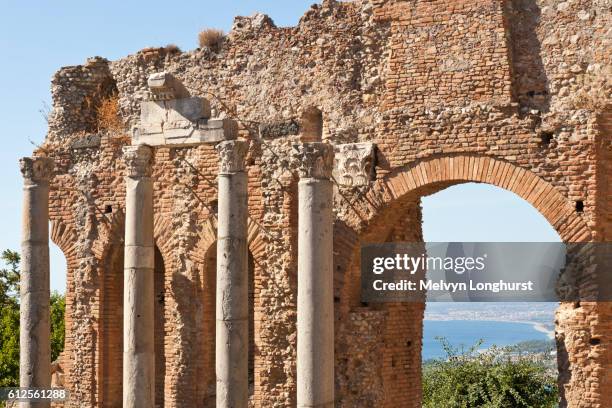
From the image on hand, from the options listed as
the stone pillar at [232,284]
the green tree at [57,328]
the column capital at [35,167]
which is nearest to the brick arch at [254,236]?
the stone pillar at [232,284]

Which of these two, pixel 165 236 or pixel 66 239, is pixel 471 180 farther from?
pixel 66 239

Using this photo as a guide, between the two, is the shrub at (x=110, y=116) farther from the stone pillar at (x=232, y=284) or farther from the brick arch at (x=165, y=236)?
the stone pillar at (x=232, y=284)

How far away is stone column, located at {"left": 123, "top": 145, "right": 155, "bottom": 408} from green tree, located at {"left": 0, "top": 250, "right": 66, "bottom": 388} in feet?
55.5

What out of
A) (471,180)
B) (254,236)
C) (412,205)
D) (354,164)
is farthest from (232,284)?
(471,180)

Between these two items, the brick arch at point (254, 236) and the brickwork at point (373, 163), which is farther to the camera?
the brick arch at point (254, 236)

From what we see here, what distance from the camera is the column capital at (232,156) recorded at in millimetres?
15195

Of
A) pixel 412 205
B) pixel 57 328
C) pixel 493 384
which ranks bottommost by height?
pixel 493 384

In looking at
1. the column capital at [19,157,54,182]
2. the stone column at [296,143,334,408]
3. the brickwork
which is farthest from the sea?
the stone column at [296,143,334,408]

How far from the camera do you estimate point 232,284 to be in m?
15.0

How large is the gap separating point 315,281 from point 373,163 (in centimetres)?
265

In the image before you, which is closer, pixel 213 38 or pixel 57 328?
pixel 213 38

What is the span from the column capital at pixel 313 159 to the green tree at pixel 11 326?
65.5 ft

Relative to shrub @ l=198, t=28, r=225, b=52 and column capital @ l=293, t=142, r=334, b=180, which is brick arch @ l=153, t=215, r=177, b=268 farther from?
column capital @ l=293, t=142, r=334, b=180

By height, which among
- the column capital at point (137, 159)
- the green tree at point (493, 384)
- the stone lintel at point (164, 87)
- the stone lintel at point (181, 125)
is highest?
the stone lintel at point (164, 87)
